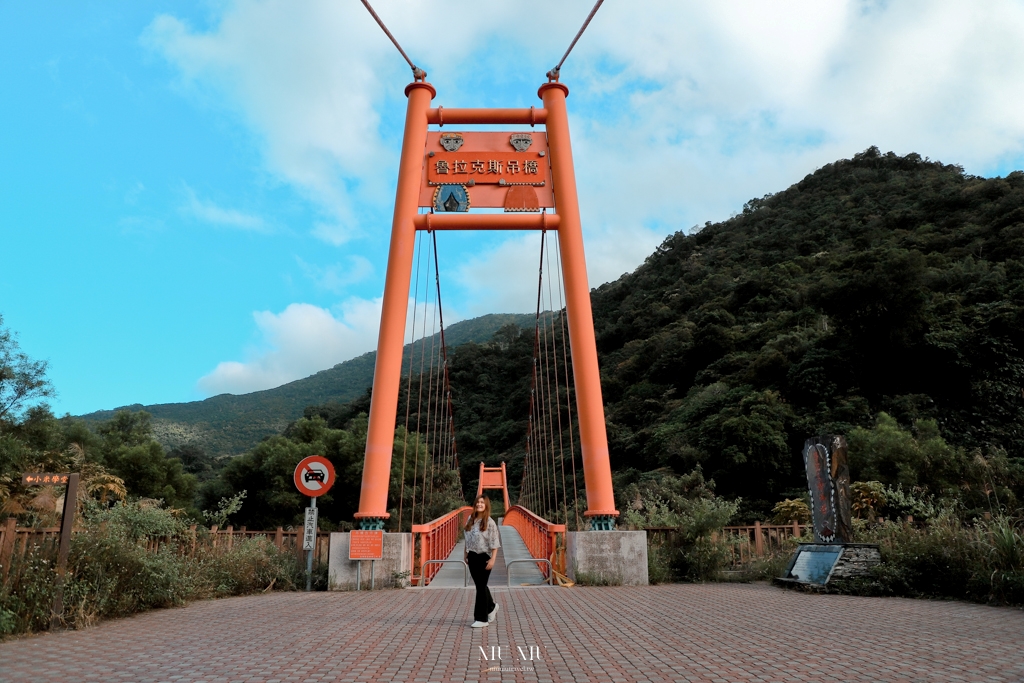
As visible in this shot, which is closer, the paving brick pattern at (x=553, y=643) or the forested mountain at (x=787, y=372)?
the paving brick pattern at (x=553, y=643)

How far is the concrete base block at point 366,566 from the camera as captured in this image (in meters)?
9.50

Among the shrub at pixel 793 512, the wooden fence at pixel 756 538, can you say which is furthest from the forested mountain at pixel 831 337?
the wooden fence at pixel 756 538

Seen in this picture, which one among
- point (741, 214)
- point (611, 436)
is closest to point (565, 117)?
point (611, 436)

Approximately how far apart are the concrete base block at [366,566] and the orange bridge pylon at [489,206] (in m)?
0.60

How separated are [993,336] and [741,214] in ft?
144

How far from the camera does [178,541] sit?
9148 millimetres

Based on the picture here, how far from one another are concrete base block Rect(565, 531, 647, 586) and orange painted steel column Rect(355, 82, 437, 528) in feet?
10.0

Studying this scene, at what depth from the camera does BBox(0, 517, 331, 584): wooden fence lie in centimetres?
635

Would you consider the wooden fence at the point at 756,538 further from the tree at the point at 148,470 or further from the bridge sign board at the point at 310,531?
the tree at the point at 148,470

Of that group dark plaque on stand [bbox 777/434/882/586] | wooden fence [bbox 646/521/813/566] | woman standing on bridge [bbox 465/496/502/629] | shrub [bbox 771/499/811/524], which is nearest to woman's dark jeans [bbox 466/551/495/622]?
woman standing on bridge [bbox 465/496/502/629]

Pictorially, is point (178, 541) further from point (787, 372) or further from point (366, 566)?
point (787, 372)

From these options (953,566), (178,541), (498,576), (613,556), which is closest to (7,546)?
(178,541)

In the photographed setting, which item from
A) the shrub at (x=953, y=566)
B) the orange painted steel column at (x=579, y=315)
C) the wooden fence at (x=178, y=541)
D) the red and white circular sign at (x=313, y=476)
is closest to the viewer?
the wooden fence at (x=178, y=541)

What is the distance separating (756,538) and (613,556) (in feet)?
11.4
